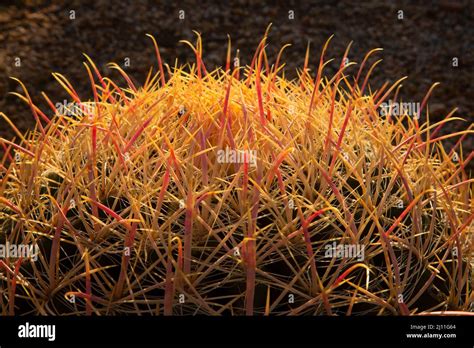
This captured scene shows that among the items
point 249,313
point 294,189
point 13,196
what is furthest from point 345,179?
point 13,196

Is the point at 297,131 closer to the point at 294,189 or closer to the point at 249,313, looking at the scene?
the point at 294,189

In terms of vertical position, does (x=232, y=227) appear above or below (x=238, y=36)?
below

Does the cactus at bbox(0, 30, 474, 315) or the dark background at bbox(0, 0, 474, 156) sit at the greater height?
the dark background at bbox(0, 0, 474, 156)

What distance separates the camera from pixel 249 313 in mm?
954

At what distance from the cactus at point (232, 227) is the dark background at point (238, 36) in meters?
2.04

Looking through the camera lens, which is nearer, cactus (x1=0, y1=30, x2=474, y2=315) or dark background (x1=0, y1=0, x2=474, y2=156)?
cactus (x1=0, y1=30, x2=474, y2=315)

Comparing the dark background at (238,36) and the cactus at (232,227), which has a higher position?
the dark background at (238,36)

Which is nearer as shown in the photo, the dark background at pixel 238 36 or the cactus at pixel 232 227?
the cactus at pixel 232 227

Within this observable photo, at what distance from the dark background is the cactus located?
2.04 meters

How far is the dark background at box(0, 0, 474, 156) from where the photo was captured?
3133mm

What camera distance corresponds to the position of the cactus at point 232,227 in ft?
3.14

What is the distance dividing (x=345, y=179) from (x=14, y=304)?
0.50 metres

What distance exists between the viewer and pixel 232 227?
0.95m

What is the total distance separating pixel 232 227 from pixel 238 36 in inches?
107
